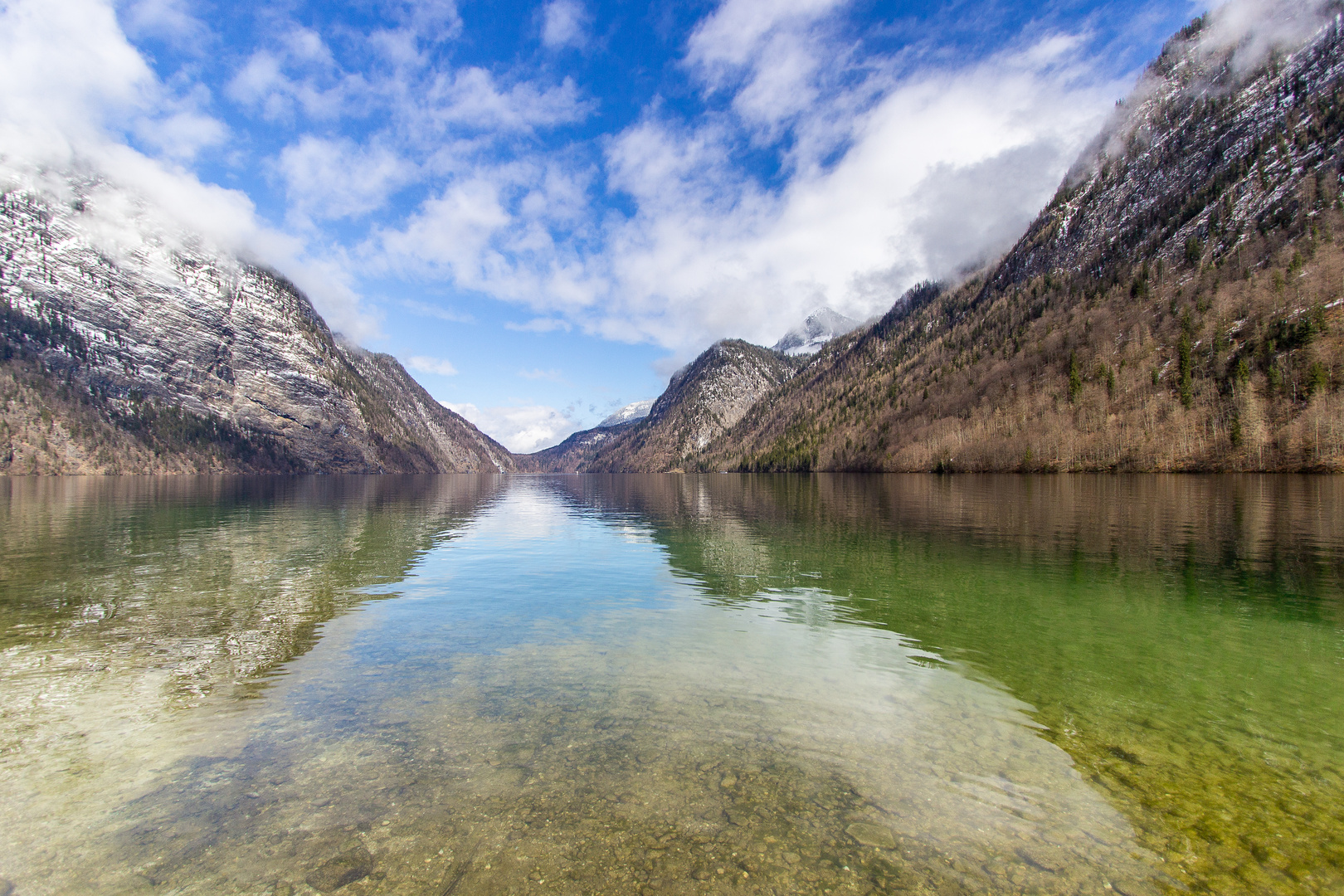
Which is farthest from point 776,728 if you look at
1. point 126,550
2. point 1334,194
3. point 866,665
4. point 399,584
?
point 1334,194

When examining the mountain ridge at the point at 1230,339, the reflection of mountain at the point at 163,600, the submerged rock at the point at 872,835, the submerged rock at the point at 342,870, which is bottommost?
the reflection of mountain at the point at 163,600

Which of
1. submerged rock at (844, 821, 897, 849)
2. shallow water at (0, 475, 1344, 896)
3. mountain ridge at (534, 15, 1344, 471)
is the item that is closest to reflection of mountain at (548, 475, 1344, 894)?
shallow water at (0, 475, 1344, 896)

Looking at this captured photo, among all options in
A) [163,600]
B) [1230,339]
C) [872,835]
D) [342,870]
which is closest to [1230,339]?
[1230,339]

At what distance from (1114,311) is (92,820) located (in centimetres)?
25132

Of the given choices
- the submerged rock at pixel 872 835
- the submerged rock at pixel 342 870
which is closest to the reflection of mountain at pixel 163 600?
the submerged rock at pixel 342 870

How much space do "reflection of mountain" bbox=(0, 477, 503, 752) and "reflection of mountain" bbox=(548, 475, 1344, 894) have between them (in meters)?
17.0

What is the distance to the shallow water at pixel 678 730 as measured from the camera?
735cm

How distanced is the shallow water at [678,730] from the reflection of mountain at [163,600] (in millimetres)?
195

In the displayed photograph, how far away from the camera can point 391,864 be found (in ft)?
23.6

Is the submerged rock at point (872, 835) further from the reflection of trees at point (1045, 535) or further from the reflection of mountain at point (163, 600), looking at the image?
the reflection of trees at point (1045, 535)

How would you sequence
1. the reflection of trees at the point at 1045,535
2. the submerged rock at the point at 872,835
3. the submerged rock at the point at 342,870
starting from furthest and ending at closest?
the reflection of trees at the point at 1045,535
the submerged rock at the point at 872,835
the submerged rock at the point at 342,870

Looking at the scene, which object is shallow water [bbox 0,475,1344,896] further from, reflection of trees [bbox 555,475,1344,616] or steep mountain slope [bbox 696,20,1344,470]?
steep mountain slope [bbox 696,20,1344,470]

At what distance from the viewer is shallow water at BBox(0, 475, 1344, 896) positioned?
735 centimetres

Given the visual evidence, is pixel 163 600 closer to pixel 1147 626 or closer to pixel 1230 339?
pixel 1147 626
